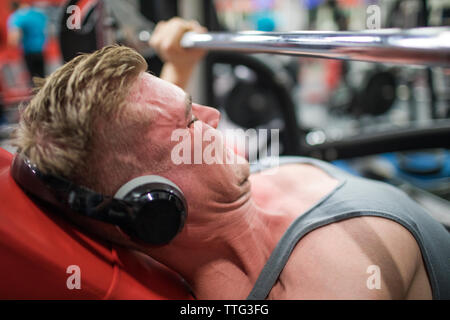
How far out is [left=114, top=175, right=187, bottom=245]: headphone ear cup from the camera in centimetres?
58

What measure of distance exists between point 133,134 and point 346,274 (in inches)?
16.9

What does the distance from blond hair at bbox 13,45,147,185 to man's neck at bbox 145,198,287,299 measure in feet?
0.78

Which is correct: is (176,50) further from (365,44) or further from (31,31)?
(31,31)

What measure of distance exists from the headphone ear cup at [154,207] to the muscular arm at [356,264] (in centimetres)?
24

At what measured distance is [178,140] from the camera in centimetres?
64

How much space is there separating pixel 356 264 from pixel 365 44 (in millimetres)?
361

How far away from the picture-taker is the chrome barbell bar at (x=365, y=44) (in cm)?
39

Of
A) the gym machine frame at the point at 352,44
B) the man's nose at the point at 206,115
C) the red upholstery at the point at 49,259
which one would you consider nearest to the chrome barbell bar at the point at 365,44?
the gym machine frame at the point at 352,44

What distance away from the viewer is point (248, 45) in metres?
0.80

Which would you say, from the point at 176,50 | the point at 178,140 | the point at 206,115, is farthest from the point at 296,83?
the point at 178,140

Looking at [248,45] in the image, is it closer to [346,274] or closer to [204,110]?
[204,110]

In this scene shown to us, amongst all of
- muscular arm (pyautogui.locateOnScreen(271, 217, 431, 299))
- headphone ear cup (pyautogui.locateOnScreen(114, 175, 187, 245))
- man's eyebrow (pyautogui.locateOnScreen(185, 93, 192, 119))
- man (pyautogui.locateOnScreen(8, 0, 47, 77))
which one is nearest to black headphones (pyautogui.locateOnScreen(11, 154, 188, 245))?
headphone ear cup (pyautogui.locateOnScreen(114, 175, 187, 245))

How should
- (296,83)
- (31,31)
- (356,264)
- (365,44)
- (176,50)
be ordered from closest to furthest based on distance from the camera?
(365,44) → (356,264) → (176,50) → (31,31) → (296,83)

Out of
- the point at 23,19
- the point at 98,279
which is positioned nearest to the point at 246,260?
the point at 98,279
